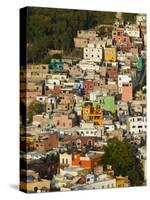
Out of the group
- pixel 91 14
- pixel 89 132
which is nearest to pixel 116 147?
pixel 89 132

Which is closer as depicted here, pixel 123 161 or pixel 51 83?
pixel 51 83

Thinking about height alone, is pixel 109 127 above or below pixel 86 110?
below

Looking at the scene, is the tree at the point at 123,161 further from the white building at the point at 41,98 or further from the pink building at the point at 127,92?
the white building at the point at 41,98

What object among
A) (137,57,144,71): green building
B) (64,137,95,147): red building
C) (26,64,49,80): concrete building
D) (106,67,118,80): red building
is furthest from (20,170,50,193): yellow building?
(137,57,144,71): green building

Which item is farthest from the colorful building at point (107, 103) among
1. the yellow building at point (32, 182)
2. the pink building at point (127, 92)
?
the yellow building at point (32, 182)

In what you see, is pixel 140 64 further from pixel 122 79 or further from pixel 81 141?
pixel 81 141

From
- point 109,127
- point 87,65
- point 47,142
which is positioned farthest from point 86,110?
point 47,142

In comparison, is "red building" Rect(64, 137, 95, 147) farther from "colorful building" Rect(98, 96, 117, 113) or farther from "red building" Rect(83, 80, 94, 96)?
"red building" Rect(83, 80, 94, 96)
